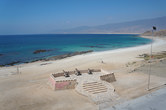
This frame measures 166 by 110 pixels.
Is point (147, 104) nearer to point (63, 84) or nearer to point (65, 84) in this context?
point (65, 84)

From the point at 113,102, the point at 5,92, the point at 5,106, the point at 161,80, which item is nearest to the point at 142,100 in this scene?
the point at 113,102

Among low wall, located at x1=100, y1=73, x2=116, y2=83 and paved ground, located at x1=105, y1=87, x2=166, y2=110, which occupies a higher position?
low wall, located at x1=100, y1=73, x2=116, y2=83

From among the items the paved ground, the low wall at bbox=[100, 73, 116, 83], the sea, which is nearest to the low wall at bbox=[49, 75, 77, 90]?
the low wall at bbox=[100, 73, 116, 83]

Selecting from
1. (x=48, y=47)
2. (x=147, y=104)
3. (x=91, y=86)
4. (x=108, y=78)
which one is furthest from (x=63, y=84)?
(x=48, y=47)

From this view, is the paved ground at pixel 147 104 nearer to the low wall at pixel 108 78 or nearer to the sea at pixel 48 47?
the low wall at pixel 108 78

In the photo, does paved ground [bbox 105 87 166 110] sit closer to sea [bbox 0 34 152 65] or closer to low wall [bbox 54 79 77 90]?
low wall [bbox 54 79 77 90]

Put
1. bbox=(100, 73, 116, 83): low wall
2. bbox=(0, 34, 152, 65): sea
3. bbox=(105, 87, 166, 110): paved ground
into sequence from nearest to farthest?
1. bbox=(105, 87, 166, 110): paved ground
2. bbox=(100, 73, 116, 83): low wall
3. bbox=(0, 34, 152, 65): sea

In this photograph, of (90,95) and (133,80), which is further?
(133,80)

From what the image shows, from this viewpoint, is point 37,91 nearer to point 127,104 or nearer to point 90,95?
point 90,95

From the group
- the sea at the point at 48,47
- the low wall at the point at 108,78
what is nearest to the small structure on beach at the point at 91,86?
the low wall at the point at 108,78

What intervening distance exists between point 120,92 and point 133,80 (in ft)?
14.6

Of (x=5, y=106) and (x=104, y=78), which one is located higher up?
(x=104, y=78)

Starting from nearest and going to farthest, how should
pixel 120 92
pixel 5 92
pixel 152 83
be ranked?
pixel 120 92, pixel 5 92, pixel 152 83

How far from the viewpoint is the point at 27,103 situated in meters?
13.4
